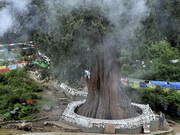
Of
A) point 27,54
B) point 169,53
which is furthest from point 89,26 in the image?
point 27,54

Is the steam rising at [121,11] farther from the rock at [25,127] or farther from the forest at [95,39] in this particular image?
the rock at [25,127]

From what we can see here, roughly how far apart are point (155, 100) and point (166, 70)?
234cm

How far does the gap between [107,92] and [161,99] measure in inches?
196

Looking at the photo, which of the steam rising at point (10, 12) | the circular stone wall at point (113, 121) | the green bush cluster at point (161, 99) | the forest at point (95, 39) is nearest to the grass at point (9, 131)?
the circular stone wall at point (113, 121)

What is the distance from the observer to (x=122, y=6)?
10352mm

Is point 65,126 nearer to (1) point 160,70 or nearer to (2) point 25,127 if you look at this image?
(2) point 25,127

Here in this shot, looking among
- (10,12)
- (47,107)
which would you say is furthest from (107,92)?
(10,12)

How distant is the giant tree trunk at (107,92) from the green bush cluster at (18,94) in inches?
143

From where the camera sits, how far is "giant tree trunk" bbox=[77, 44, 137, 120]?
1201cm

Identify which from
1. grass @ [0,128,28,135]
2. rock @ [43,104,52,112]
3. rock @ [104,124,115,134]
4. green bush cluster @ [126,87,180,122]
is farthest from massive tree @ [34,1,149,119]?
green bush cluster @ [126,87,180,122]

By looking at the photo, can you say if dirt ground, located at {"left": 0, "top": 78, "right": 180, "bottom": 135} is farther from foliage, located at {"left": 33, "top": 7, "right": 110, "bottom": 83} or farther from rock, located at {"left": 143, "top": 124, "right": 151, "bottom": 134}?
foliage, located at {"left": 33, "top": 7, "right": 110, "bottom": 83}

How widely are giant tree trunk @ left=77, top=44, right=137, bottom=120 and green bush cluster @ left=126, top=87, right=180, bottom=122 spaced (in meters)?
3.89

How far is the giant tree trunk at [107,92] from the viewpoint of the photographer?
12008mm

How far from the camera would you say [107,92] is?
40.3 ft
